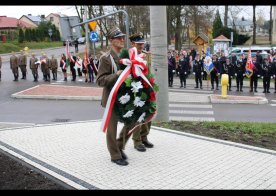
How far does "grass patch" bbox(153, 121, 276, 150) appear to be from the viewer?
26.1 feet

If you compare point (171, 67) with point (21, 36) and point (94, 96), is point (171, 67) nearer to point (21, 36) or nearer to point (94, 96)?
point (94, 96)

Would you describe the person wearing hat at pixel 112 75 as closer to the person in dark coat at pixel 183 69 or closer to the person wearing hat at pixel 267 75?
the person wearing hat at pixel 267 75

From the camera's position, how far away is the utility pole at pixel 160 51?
9.42 metres

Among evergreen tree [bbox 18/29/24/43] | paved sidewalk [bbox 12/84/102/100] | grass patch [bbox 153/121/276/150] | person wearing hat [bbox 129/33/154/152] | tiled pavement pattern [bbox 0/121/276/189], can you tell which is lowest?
paved sidewalk [bbox 12/84/102/100]

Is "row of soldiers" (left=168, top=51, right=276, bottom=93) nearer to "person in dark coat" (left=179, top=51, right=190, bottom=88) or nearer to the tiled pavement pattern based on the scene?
"person in dark coat" (left=179, top=51, right=190, bottom=88)

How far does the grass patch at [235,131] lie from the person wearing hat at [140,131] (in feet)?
5.96

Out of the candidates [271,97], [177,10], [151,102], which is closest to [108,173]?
[151,102]

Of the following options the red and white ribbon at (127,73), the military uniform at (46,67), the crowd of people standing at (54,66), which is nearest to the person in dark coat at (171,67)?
the crowd of people standing at (54,66)

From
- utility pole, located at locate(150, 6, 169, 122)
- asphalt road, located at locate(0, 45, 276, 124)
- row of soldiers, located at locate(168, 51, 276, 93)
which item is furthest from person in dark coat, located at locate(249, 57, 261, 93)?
utility pole, located at locate(150, 6, 169, 122)

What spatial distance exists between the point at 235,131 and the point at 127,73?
159 inches

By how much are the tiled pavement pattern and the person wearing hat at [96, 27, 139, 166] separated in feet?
0.77

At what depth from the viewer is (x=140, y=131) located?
7.07m

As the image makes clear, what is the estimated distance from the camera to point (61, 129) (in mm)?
9125
